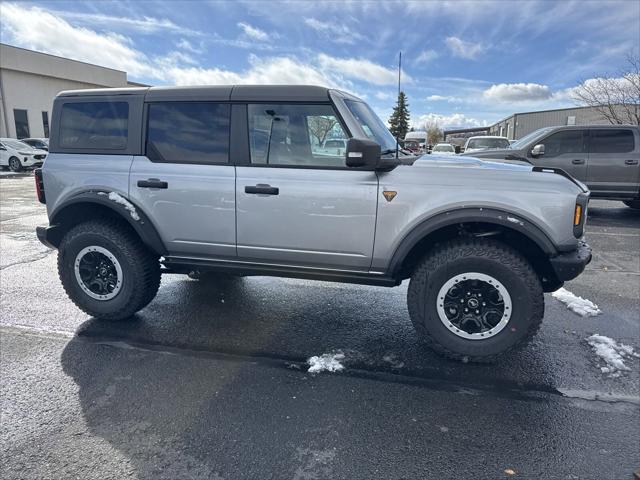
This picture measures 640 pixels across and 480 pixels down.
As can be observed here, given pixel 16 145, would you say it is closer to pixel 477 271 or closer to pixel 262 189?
Answer: pixel 262 189

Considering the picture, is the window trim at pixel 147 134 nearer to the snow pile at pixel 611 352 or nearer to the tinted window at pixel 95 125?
the tinted window at pixel 95 125

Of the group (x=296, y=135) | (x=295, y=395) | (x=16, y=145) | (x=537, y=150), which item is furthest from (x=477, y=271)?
(x=16, y=145)

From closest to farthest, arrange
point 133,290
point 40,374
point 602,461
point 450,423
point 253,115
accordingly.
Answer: point 602,461, point 450,423, point 40,374, point 253,115, point 133,290

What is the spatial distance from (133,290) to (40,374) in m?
0.99

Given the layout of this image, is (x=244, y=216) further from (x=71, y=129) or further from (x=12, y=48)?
(x=12, y=48)

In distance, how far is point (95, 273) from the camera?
156 inches

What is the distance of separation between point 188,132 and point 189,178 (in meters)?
0.41

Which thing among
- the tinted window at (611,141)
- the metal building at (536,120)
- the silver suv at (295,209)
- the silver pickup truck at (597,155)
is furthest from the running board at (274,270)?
the metal building at (536,120)

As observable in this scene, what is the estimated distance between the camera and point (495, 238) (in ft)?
10.9

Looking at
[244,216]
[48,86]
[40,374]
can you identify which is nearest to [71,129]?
[244,216]

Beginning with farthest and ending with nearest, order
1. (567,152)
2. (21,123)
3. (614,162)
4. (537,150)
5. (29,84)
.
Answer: (29,84) → (21,123) → (567,152) → (614,162) → (537,150)

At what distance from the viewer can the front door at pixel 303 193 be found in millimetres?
Result: 3309

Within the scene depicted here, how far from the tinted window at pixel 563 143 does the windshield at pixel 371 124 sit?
7179mm

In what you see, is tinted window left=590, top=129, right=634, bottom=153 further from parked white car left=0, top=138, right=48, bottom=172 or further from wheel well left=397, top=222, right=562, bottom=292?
parked white car left=0, top=138, right=48, bottom=172
